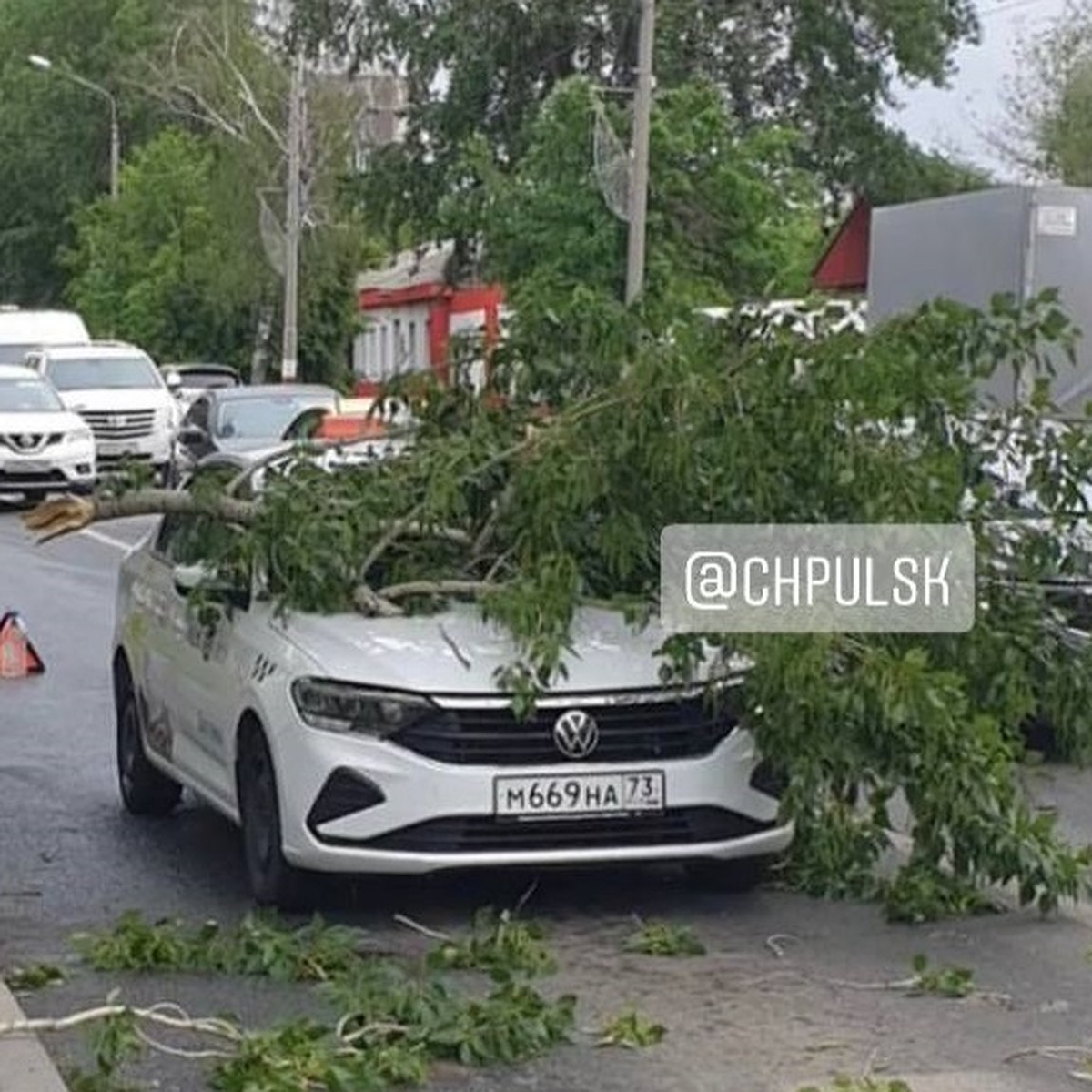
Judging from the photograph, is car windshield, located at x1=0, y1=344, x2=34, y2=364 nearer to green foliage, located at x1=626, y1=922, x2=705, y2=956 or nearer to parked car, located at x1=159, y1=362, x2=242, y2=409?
parked car, located at x1=159, y1=362, x2=242, y2=409

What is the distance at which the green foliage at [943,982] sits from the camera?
307 inches

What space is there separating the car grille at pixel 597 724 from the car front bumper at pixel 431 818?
0.12 feet

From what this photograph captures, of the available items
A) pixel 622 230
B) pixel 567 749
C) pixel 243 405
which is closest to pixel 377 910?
pixel 567 749

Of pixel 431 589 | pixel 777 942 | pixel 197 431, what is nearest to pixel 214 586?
pixel 431 589

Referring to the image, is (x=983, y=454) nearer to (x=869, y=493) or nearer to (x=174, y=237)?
(x=869, y=493)

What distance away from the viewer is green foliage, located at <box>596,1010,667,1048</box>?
7242 mm

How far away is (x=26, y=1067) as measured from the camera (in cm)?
670

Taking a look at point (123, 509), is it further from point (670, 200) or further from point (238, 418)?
point (670, 200)

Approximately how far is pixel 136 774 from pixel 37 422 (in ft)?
67.9

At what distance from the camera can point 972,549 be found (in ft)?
30.0

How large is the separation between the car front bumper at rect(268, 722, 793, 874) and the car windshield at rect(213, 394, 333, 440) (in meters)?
19.2

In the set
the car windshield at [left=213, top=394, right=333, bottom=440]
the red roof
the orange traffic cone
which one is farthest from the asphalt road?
the red roof

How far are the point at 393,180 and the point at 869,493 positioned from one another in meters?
46.4

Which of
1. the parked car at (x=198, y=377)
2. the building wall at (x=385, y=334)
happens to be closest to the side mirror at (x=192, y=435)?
the parked car at (x=198, y=377)
